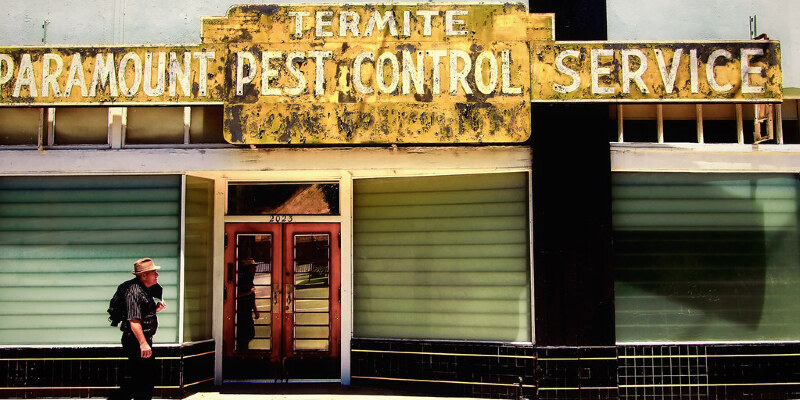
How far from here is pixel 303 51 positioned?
746 cm

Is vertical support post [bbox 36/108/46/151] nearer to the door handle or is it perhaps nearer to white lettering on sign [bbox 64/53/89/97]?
white lettering on sign [bbox 64/53/89/97]

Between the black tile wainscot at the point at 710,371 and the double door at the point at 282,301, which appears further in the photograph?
the double door at the point at 282,301

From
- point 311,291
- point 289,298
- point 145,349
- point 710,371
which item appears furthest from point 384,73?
point 710,371

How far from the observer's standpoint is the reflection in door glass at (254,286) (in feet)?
29.2

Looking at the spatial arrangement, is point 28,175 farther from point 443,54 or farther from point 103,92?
point 443,54

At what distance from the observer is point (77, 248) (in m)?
8.13

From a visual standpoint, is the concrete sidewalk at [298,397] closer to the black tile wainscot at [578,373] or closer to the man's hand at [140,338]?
the black tile wainscot at [578,373]

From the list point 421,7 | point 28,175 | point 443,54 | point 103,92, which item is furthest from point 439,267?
point 28,175

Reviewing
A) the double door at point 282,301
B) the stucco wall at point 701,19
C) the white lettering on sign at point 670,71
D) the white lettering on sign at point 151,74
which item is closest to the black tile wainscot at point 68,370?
the double door at point 282,301

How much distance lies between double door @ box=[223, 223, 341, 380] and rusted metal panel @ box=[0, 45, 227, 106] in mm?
2205

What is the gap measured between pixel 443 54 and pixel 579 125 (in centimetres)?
187

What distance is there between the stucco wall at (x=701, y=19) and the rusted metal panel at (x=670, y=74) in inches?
36.1

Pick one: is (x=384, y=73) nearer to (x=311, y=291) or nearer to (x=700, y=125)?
(x=311, y=291)

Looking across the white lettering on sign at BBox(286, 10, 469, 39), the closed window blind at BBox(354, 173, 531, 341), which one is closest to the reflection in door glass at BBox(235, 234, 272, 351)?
the closed window blind at BBox(354, 173, 531, 341)
